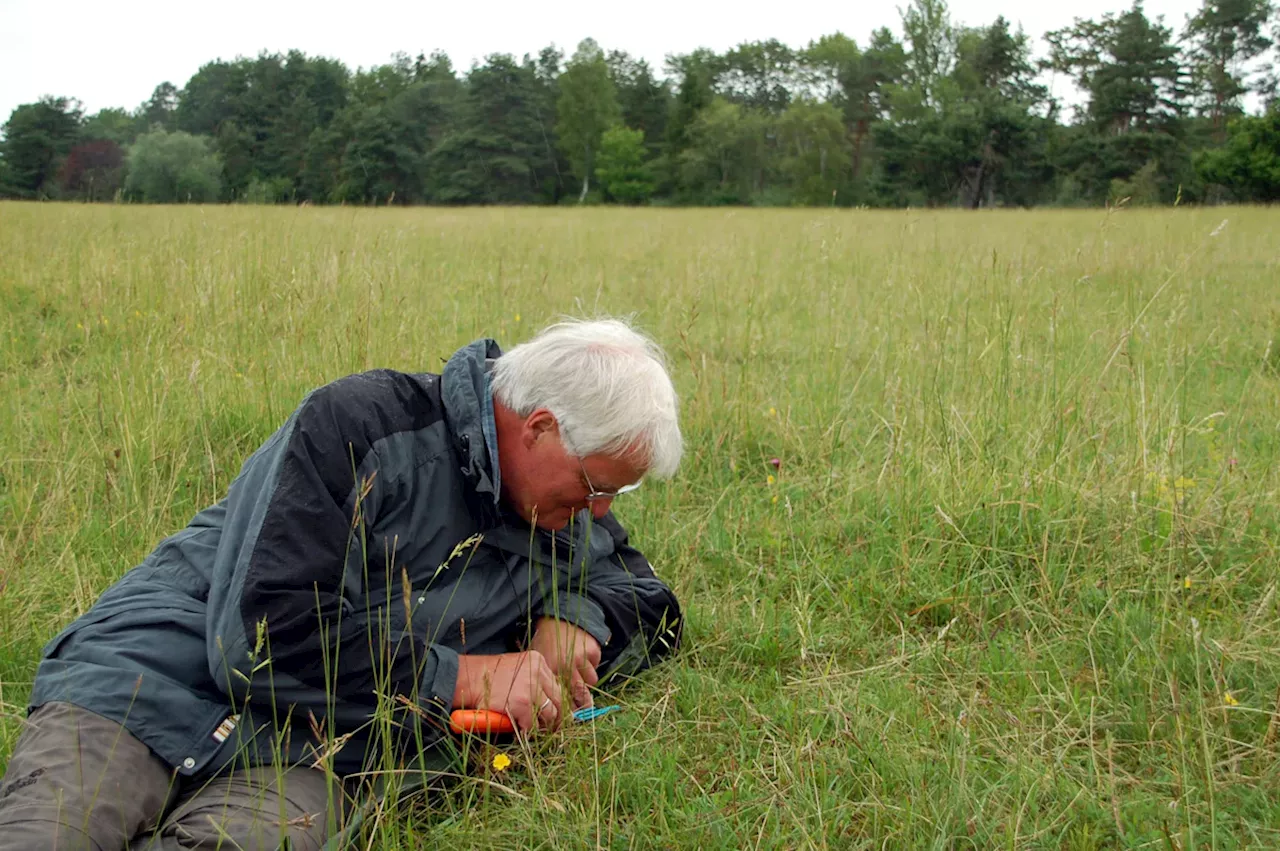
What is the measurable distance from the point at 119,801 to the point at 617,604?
1156 mm

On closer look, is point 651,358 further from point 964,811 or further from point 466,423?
point 964,811

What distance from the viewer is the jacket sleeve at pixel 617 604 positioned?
2307 mm

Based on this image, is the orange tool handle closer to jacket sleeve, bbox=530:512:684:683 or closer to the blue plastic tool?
the blue plastic tool

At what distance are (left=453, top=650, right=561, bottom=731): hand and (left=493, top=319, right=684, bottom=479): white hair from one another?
0.48m

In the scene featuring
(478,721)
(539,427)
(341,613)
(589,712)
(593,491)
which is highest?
(539,427)

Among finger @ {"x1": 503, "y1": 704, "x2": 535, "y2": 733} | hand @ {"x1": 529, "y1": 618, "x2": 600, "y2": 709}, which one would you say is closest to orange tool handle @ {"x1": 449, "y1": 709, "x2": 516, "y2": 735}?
finger @ {"x1": 503, "y1": 704, "x2": 535, "y2": 733}

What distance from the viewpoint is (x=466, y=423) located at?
199 centimetres

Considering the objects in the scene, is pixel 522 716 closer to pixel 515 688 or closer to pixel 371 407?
pixel 515 688

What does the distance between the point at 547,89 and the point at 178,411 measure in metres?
47.3

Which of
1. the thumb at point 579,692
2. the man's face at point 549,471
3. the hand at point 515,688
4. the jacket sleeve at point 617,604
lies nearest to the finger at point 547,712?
the hand at point 515,688

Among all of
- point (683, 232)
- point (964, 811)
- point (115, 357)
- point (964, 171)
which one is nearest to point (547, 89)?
point (964, 171)

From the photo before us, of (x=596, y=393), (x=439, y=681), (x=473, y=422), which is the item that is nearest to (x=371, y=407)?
(x=473, y=422)

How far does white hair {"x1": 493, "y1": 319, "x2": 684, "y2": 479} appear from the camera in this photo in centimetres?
194

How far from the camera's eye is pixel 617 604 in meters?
2.40
